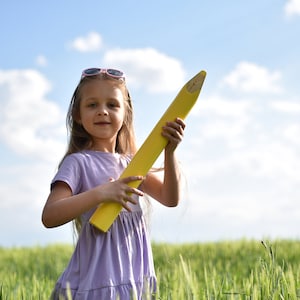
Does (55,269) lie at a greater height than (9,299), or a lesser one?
greater

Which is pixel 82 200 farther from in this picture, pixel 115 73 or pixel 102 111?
pixel 115 73

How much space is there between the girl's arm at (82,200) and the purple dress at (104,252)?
11cm

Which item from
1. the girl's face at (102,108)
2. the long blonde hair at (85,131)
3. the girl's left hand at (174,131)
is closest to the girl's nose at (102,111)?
the girl's face at (102,108)

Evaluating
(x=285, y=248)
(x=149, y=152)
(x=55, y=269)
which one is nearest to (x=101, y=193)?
(x=149, y=152)

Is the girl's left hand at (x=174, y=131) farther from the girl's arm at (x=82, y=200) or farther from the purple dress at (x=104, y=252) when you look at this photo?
the purple dress at (x=104, y=252)

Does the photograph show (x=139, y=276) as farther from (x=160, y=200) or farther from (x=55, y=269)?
(x=55, y=269)

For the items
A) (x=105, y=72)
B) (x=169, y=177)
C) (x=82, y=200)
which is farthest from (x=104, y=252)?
(x=105, y=72)

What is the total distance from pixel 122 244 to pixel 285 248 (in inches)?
162

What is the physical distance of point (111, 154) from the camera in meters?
2.49

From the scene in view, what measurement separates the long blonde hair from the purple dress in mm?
143

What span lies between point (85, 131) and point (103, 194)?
50 centimetres

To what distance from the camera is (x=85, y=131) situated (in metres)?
2.57

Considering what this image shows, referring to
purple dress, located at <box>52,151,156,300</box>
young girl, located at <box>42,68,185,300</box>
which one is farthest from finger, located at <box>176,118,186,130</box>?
purple dress, located at <box>52,151,156,300</box>

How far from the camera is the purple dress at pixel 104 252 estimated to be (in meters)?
2.26
